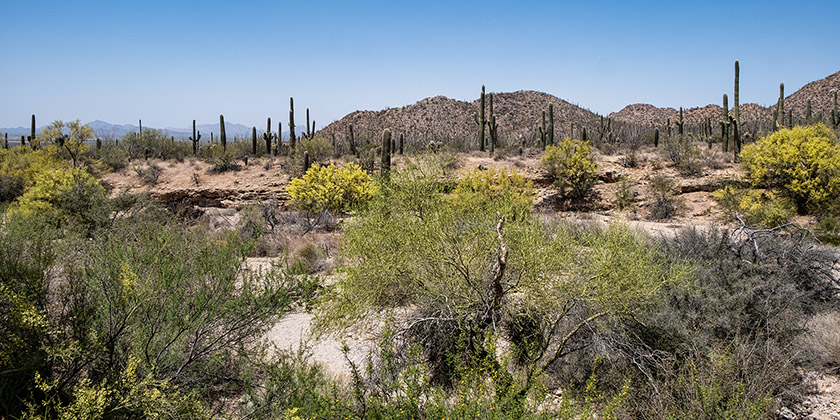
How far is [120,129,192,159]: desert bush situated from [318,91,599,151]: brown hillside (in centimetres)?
2641

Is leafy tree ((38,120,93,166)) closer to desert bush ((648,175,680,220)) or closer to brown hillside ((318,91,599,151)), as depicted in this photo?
desert bush ((648,175,680,220))

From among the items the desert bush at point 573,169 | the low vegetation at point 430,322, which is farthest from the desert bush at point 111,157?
the desert bush at point 573,169

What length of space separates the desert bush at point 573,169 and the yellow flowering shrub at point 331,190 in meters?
9.67

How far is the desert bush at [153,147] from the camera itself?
1185 inches

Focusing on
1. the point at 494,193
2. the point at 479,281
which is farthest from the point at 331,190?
the point at 479,281

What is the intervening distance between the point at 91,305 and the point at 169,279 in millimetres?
773

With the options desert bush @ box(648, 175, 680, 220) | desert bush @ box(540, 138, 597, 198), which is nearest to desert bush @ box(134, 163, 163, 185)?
desert bush @ box(540, 138, 597, 198)

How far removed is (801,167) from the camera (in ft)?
54.9

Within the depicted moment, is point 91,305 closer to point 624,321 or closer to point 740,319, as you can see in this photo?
point 624,321

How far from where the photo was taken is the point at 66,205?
1405 cm

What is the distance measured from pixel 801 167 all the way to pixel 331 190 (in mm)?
17320

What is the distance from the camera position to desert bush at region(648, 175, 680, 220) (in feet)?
62.0

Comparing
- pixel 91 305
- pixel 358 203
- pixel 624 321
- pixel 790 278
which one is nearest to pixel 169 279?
pixel 91 305

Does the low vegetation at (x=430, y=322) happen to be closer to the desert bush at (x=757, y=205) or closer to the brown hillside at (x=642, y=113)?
the desert bush at (x=757, y=205)
